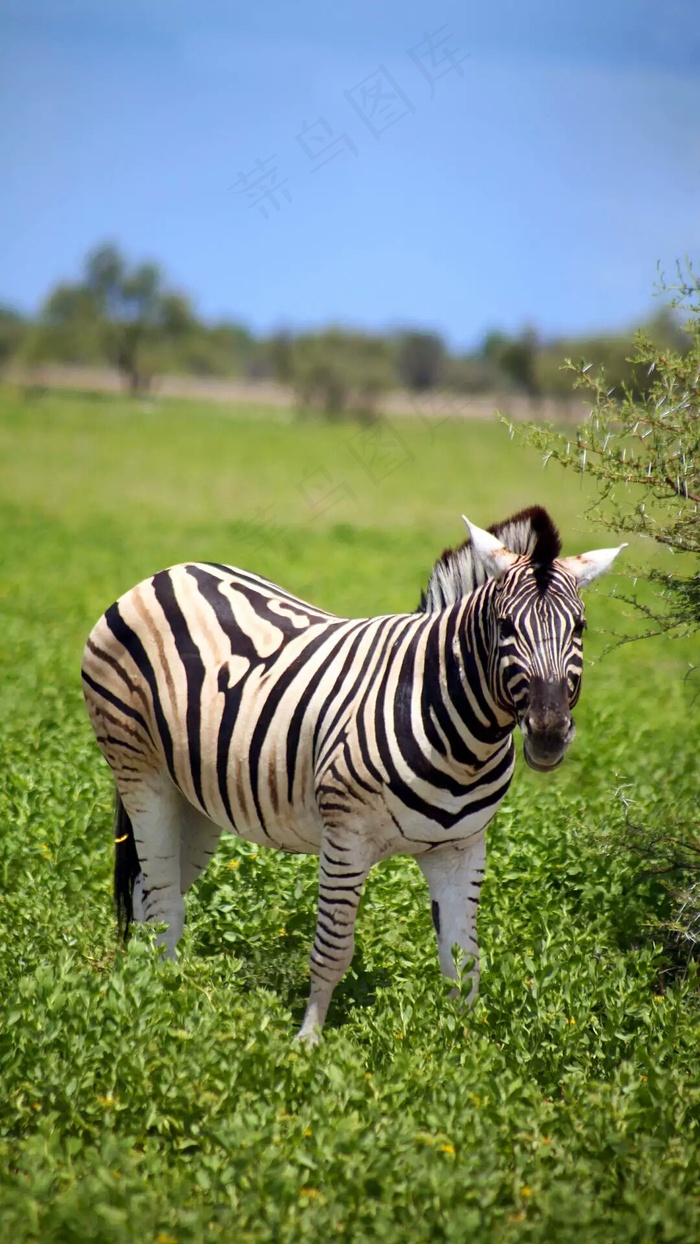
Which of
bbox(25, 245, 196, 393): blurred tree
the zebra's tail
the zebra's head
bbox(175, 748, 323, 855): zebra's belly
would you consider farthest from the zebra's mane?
bbox(25, 245, 196, 393): blurred tree

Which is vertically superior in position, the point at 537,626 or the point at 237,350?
the point at 237,350

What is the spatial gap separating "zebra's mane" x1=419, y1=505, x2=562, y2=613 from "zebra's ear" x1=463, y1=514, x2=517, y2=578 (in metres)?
0.08

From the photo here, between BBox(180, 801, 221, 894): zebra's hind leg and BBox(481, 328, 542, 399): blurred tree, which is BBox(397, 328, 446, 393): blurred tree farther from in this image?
BBox(180, 801, 221, 894): zebra's hind leg

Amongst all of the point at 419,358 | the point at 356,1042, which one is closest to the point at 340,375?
the point at 419,358

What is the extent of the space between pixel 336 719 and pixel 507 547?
95 cm

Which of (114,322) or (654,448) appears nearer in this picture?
(654,448)

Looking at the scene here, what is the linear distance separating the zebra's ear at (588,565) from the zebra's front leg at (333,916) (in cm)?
129

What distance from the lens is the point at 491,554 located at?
14.3 feet

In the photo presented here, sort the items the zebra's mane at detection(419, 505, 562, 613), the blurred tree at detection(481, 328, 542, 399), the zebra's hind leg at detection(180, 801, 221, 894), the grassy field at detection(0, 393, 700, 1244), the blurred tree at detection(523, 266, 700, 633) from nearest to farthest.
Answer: the grassy field at detection(0, 393, 700, 1244) → the zebra's mane at detection(419, 505, 562, 613) → the blurred tree at detection(523, 266, 700, 633) → the zebra's hind leg at detection(180, 801, 221, 894) → the blurred tree at detection(481, 328, 542, 399)

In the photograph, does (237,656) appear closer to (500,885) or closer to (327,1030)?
(327,1030)

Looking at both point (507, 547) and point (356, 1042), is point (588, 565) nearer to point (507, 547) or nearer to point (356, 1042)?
point (507, 547)

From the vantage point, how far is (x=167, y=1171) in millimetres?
3621

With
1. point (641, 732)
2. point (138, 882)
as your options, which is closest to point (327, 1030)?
point (138, 882)

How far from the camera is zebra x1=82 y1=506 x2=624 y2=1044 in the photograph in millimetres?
4293
